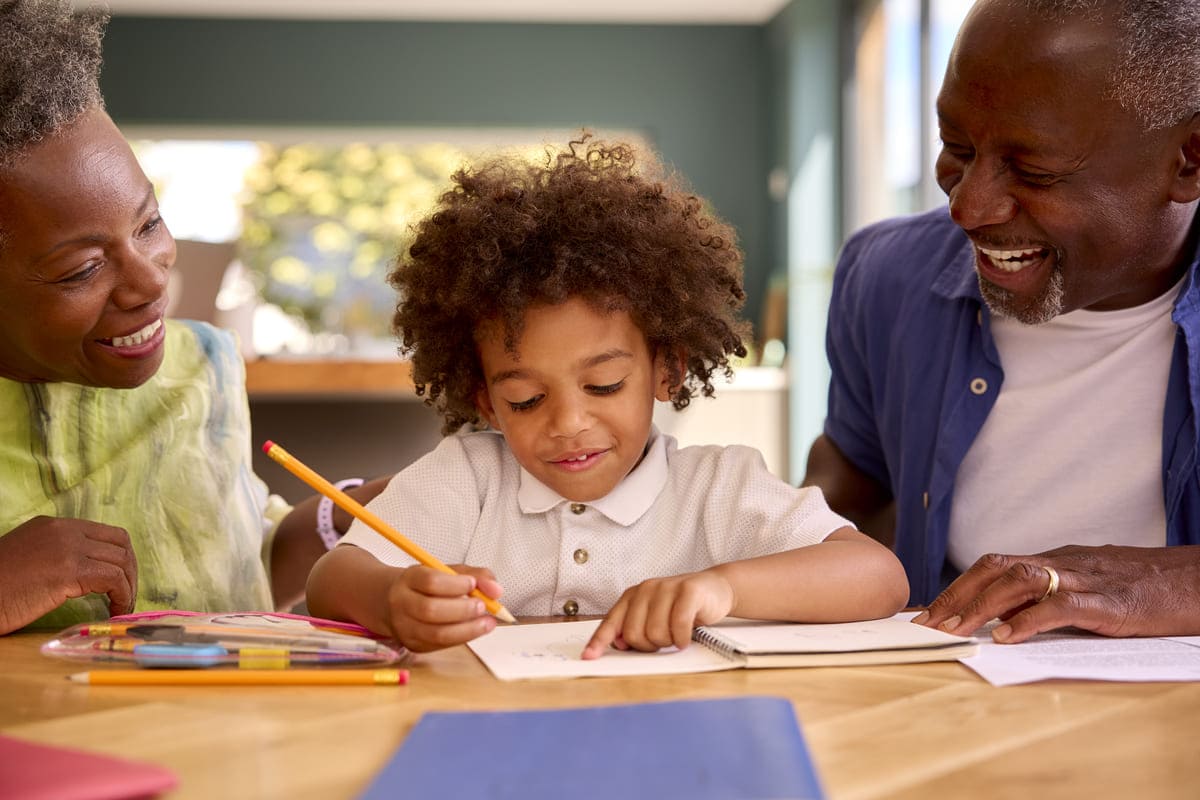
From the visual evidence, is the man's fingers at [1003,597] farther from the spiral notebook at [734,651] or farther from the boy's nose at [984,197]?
the boy's nose at [984,197]

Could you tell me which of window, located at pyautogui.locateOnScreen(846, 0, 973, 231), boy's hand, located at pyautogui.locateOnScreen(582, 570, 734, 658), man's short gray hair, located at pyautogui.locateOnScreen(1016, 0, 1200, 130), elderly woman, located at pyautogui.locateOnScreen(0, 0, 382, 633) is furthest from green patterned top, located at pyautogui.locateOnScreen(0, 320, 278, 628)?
window, located at pyautogui.locateOnScreen(846, 0, 973, 231)

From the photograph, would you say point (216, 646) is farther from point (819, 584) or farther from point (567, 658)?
point (819, 584)

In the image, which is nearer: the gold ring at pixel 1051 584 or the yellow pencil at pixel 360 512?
the yellow pencil at pixel 360 512

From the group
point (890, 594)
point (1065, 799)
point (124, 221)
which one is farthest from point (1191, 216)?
point (124, 221)

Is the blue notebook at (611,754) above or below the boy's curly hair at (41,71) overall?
below

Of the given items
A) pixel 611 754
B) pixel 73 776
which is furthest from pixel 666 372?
pixel 73 776

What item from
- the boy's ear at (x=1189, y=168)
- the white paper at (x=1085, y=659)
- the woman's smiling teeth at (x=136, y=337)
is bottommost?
the white paper at (x=1085, y=659)

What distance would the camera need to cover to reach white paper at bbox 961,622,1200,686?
3.12 feet

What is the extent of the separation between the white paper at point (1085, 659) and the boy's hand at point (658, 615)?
220 millimetres

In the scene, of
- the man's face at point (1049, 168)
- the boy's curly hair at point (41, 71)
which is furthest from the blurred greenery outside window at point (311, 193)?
the man's face at point (1049, 168)

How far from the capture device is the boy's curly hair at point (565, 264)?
1.43m

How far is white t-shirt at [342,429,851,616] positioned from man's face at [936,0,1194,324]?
0.42 m

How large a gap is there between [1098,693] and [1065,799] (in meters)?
0.27

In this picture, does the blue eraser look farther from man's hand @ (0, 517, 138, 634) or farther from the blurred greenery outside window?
the blurred greenery outside window
